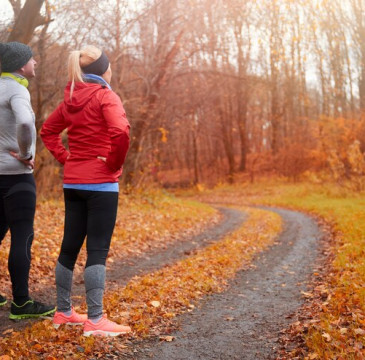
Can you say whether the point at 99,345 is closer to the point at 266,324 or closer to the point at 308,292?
the point at 266,324

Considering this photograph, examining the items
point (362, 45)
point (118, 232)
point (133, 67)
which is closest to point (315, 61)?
point (362, 45)

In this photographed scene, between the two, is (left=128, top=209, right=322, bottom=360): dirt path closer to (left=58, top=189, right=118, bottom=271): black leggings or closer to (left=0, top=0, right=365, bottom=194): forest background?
(left=58, top=189, right=118, bottom=271): black leggings

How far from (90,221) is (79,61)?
4.39 ft

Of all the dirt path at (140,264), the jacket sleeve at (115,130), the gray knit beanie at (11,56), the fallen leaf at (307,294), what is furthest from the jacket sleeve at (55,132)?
the fallen leaf at (307,294)

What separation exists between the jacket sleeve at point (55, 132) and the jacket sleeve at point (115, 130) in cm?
56

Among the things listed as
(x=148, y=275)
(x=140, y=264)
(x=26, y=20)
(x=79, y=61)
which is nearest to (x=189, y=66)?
(x=26, y=20)

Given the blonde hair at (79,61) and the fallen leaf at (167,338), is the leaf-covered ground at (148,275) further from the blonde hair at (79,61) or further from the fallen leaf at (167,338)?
the blonde hair at (79,61)

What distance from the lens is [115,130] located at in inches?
137

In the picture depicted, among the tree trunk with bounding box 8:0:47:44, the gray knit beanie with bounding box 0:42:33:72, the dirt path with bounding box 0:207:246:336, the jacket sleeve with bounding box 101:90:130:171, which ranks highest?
the tree trunk with bounding box 8:0:47:44

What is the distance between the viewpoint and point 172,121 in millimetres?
22375

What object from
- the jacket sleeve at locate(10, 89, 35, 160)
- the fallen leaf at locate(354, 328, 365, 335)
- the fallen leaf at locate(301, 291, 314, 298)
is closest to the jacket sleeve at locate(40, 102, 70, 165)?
the jacket sleeve at locate(10, 89, 35, 160)

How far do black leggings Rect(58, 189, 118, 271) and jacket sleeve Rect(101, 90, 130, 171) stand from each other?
0.30 metres

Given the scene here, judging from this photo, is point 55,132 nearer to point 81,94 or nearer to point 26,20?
point 81,94

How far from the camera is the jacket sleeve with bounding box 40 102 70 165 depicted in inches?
154
